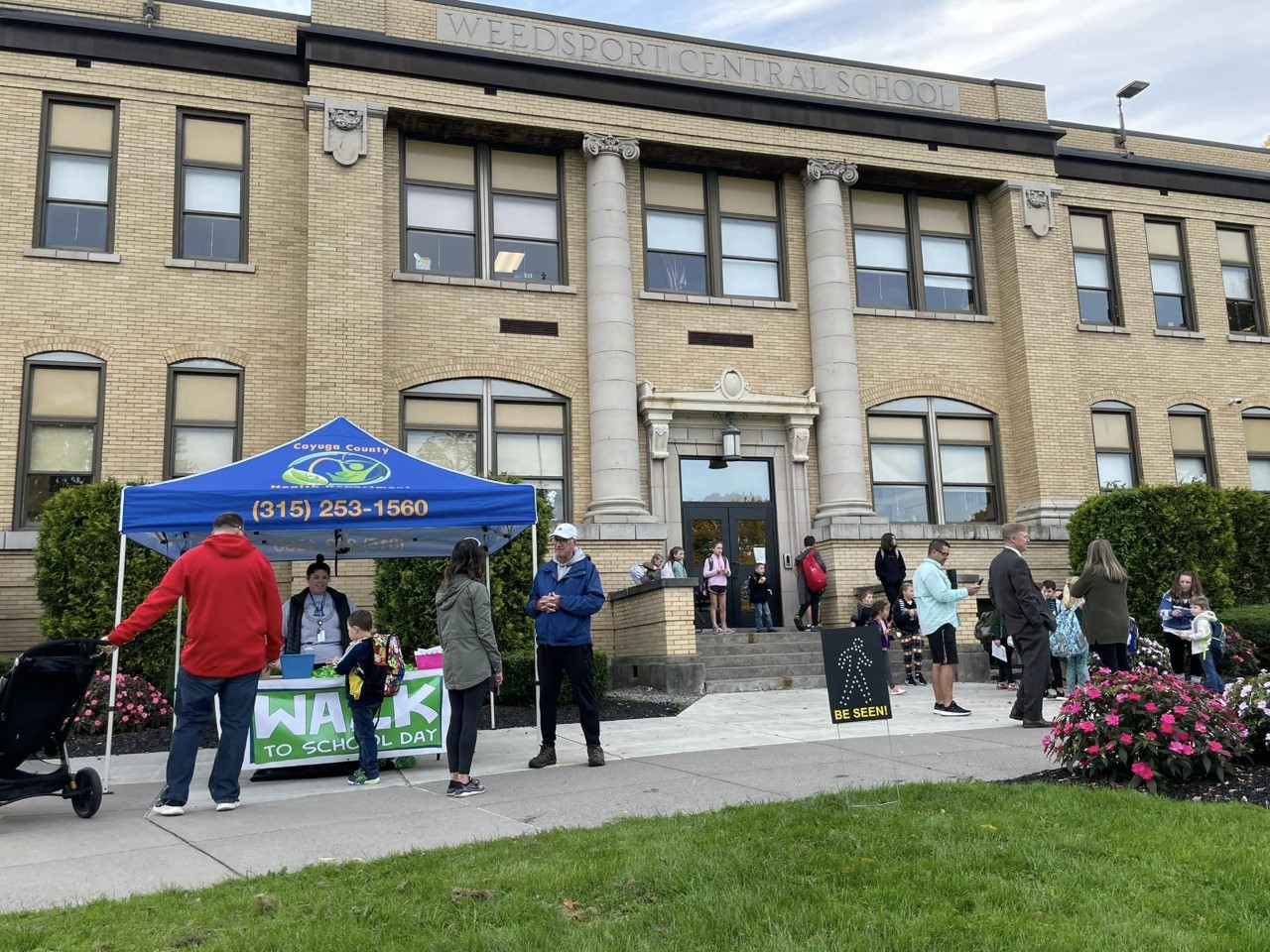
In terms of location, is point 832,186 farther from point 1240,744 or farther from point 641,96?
point 1240,744

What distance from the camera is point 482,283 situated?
1912 centimetres

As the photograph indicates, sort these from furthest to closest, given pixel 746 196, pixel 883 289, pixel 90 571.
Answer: pixel 883 289 < pixel 746 196 < pixel 90 571

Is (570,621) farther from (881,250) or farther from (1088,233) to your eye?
(1088,233)

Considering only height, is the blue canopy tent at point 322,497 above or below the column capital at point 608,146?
below

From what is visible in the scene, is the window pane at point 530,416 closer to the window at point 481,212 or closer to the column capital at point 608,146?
the window at point 481,212

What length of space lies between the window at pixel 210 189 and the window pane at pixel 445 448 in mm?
4184

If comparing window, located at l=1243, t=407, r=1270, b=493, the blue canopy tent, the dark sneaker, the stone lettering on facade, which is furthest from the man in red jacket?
window, located at l=1243, t=407, r=1270, b=493

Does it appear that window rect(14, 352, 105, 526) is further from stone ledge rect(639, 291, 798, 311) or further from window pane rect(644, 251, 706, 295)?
window pane rect(644, 251, 706, 295)

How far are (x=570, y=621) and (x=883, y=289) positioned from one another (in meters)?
15.0

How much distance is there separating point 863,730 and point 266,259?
12.8 m

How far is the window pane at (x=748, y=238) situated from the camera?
2111cm

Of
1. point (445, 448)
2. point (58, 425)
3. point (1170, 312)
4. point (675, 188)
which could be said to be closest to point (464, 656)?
point (445, 448)

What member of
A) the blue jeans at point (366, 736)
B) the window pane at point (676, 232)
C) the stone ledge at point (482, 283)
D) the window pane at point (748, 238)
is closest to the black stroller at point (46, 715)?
the blue jeans at point (366, 736)

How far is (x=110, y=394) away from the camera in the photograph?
1705 cm
